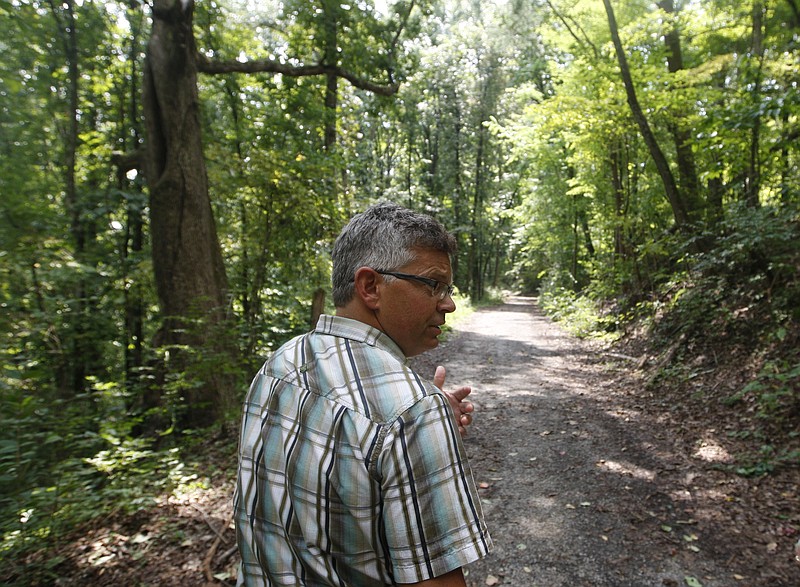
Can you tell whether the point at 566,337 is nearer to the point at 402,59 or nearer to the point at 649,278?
the point at 649,278

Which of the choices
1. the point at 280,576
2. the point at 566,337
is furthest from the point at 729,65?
the point at 280,576

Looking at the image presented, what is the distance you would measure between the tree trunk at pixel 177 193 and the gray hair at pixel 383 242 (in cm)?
462

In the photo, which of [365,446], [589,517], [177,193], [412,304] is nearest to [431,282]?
[412,304]

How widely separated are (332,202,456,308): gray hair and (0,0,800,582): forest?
263cm

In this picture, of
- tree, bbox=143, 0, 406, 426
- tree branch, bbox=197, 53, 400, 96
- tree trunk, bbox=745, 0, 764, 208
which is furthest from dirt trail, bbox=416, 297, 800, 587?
tree branch, bbox=197, 53, 400, 96

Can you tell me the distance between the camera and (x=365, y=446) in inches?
38.4

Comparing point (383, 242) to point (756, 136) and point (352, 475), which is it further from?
point (756, 136)

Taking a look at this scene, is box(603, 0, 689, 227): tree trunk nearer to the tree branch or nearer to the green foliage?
the green foliage

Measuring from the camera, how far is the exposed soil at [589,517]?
10.2 ft

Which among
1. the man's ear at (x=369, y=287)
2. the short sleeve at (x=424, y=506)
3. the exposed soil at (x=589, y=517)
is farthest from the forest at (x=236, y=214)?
the short sleeve at (x=424, y=506)

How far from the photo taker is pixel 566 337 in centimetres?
1344

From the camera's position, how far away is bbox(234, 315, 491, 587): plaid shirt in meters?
0.93

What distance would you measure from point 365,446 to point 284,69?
782cm

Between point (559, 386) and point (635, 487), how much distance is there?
3724mm
